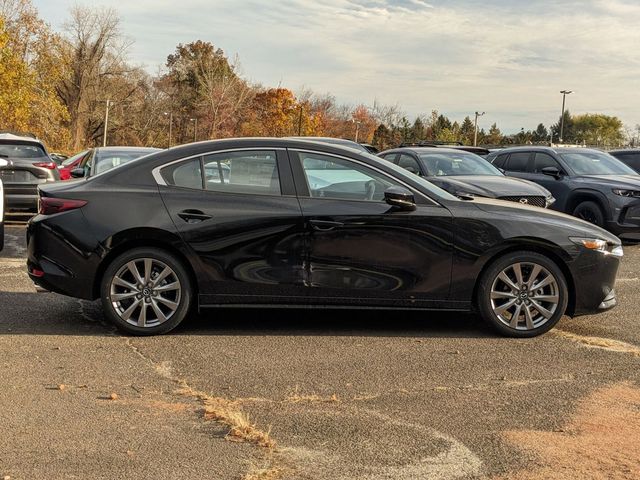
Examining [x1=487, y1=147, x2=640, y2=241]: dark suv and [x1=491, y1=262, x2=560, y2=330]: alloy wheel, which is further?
[x1=487, y1=147, x2=640, y2=241]: dark suv

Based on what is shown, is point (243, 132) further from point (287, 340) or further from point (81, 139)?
point (287, 340)

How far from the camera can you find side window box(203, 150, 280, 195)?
19.1ft

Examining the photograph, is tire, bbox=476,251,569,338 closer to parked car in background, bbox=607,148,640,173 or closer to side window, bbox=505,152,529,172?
side window, bbox=505,152,529,172

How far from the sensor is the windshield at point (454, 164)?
12.2 m

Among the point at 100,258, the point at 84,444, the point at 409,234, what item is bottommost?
the point at 84,444

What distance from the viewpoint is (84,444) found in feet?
11.8

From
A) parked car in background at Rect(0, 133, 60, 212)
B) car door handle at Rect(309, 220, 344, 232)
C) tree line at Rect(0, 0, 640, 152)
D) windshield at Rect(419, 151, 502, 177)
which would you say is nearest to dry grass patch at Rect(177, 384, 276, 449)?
car door handle at Rect(309, 220, 344, 232)

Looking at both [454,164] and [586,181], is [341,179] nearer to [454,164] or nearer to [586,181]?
[454,164]

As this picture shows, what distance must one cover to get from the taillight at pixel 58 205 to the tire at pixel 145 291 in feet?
1.81

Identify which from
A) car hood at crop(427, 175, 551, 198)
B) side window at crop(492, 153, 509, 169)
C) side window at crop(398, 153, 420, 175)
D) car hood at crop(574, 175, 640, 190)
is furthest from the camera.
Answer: side window at crop(492, 153, 509, 169)

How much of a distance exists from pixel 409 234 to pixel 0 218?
16.9 feet

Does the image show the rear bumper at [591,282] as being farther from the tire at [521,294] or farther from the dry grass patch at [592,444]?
the dry grass patch at [592,444]

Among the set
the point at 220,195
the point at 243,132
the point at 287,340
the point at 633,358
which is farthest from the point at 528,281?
the point at 243,132

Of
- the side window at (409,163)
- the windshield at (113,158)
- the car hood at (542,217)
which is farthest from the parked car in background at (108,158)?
the car hood at (542,217)
